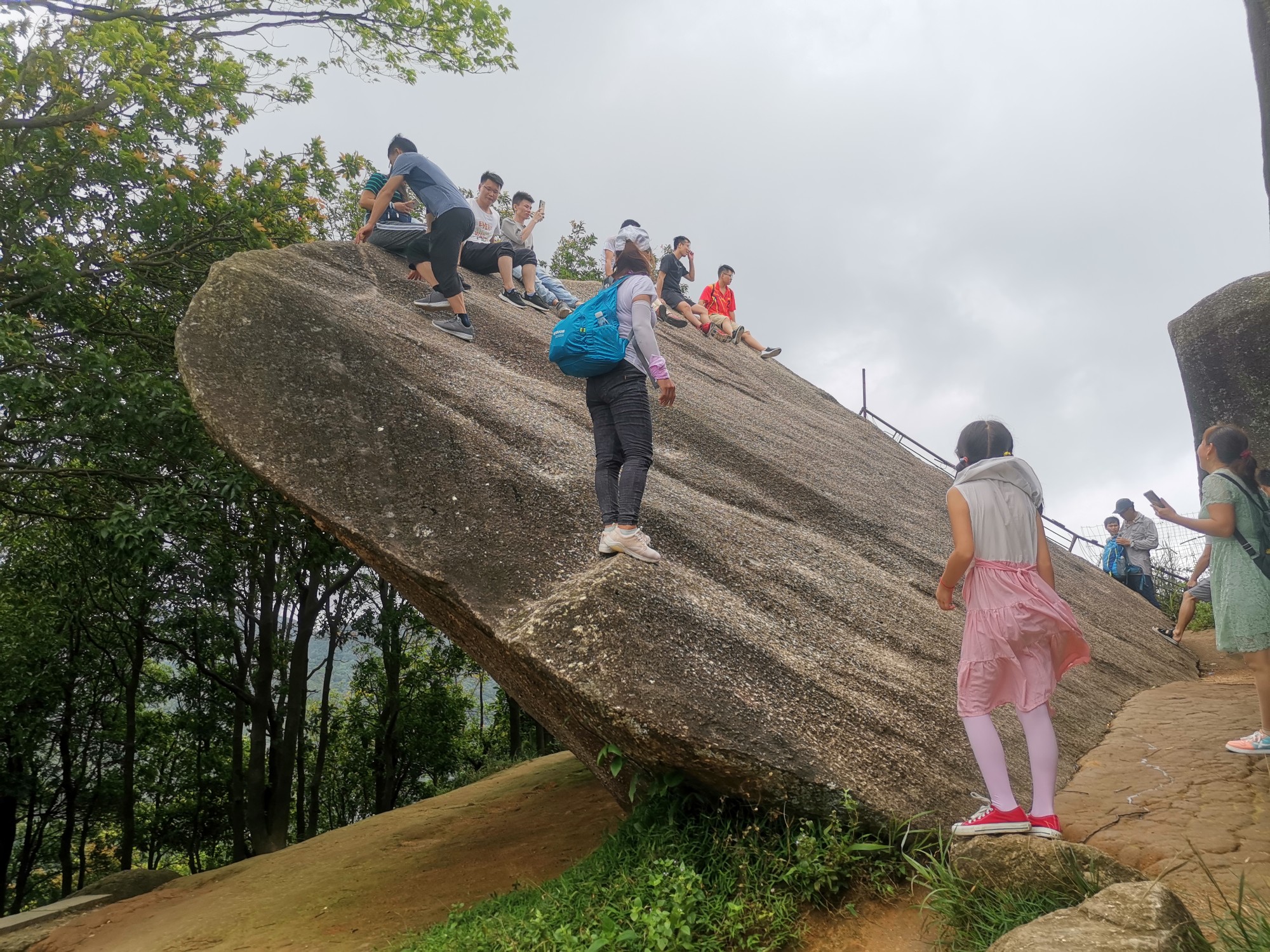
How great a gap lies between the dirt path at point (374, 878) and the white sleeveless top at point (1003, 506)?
132 inches

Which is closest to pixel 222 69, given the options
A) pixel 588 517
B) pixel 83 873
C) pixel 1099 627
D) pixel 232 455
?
pixel 232 455

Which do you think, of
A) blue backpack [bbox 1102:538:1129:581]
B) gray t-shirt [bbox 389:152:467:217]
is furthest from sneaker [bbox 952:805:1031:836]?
blue backpack [bbox 1102:538:1129:581]

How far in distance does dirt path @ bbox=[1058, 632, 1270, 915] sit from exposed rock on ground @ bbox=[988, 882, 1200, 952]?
496 millimetres

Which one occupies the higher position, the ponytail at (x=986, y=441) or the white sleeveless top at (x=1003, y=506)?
the ponytail at (x=986, y=441)

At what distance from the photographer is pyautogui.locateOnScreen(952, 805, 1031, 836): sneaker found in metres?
3.30

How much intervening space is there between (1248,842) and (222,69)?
12.2 m

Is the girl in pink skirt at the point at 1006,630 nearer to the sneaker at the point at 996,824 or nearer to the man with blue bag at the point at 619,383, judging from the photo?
the sneaker at the point at 996,824

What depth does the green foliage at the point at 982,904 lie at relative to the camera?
302 centimetres

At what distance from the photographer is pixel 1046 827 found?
324 cm

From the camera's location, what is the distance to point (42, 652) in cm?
1602

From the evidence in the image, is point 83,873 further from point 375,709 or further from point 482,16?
point 482,16

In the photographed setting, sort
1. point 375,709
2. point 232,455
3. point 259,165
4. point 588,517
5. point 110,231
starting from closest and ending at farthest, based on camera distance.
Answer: point 232,455
point 588,517
point 110,231
point 259,165
point 375,709

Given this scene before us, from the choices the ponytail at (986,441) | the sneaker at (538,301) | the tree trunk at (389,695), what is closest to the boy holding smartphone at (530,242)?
Answer: the sneaker at (538,301)

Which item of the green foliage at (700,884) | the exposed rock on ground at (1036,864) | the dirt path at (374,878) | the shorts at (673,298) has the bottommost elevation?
the dirt path at (374,878)
